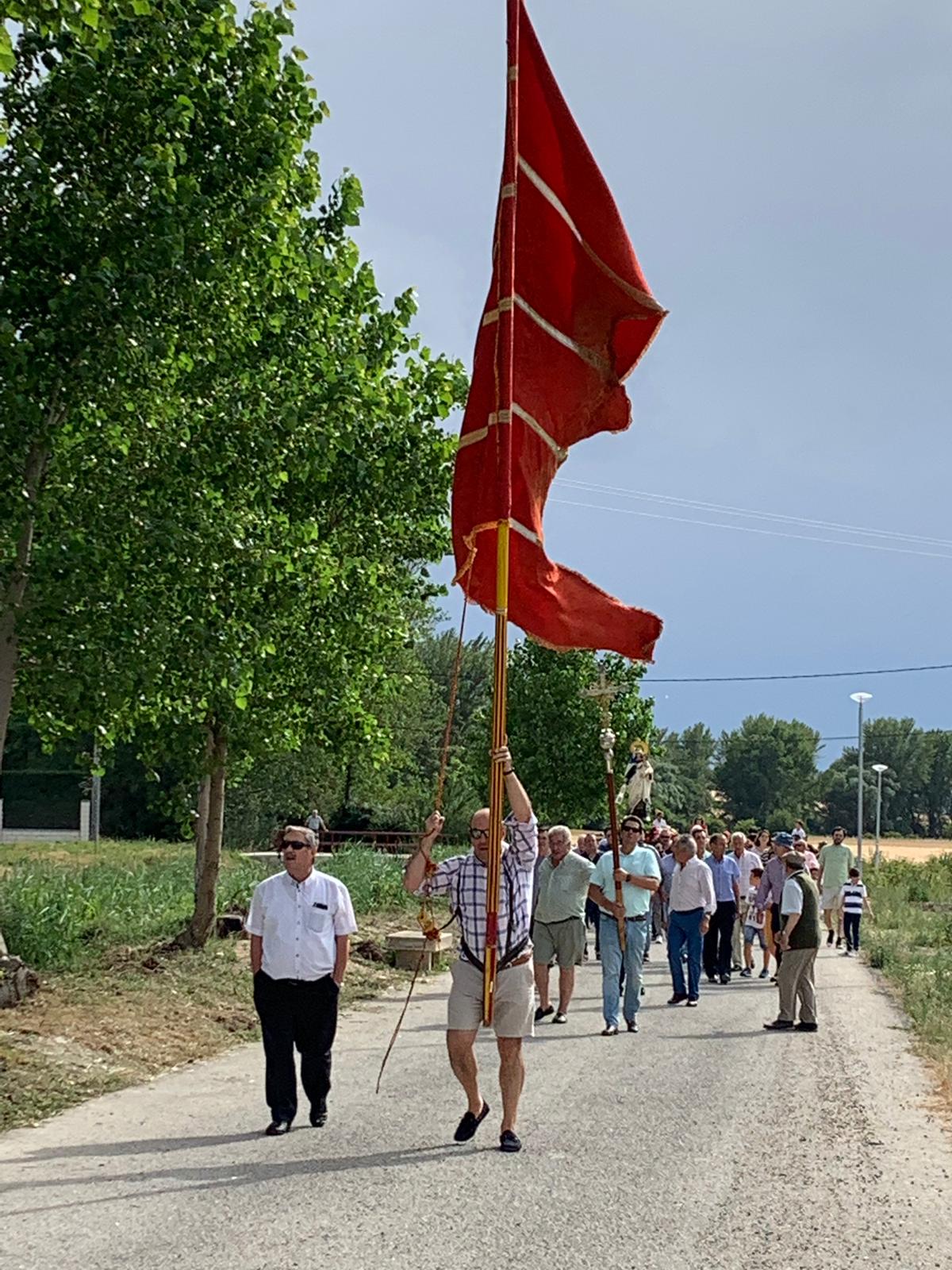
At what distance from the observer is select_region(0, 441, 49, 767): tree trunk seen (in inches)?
488

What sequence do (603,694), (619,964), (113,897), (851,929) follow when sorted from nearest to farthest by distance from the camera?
1. (603,694)
2. (619,964)
3. (113,897)
4. (851,929)

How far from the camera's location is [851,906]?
24469mm

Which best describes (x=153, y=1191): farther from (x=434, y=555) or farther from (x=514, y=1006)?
(x=434, y=555)

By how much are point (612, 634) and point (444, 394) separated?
30.2 feet

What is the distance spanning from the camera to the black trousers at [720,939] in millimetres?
19547

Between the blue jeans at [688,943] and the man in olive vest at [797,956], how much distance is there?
5.07 feet

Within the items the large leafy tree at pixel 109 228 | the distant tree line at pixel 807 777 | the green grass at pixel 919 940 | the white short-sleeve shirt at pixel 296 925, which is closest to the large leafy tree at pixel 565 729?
the green grass at pixel 919 940

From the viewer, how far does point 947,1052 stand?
518 inches

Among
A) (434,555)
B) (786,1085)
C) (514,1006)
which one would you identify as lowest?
(786,1085)

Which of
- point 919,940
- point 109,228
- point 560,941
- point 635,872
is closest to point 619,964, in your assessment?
point 560,941

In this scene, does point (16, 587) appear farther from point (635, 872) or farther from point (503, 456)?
point (635, 872)

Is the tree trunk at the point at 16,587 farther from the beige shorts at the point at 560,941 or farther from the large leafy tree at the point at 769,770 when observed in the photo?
the large leafy tree at the point at 769,770

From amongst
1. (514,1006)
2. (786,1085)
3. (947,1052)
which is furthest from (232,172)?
(947,1052)

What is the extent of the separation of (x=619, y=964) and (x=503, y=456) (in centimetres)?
726
